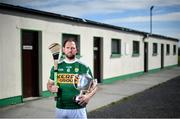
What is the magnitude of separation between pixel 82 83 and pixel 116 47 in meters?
15.2

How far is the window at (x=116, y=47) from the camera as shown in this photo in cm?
1847

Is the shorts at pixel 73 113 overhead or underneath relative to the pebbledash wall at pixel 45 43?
underneath

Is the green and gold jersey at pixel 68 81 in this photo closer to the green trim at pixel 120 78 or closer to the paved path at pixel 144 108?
the paved path at pixel 144 108

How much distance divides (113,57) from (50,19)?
21.5 feet

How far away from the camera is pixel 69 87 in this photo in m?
4.11

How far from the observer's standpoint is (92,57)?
51.6 feet

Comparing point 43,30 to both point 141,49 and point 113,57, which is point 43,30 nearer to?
point 113,57

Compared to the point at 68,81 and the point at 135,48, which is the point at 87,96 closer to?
the point at 68,81

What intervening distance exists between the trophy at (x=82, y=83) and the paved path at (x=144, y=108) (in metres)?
4.57

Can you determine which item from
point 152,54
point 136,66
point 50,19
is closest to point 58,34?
point 50,19

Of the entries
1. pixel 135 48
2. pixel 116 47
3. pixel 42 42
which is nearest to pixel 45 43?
pixel 42 42

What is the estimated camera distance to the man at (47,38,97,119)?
13.5 feet

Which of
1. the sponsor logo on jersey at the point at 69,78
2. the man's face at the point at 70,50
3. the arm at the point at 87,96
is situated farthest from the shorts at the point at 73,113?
the man's face at the point at 70,50

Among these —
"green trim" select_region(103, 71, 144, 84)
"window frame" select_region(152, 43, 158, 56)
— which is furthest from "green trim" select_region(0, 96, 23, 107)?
"window frame" select_region(152, 43, 158, 56)
